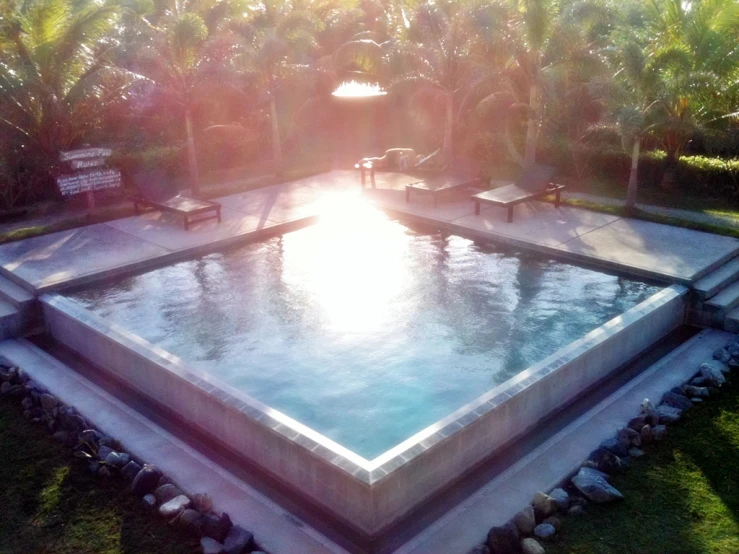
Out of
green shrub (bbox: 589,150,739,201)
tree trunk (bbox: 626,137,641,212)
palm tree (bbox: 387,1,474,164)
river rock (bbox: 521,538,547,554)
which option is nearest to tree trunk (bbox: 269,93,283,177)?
palm tree (bbox: 387,1,474,164)

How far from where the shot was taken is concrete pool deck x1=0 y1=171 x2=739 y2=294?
419 inches

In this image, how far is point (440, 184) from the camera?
14.2 meters

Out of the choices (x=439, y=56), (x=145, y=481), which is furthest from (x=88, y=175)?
(x=145, y=481)

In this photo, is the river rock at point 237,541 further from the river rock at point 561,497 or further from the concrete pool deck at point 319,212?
the concrete pool deck at point 319,212

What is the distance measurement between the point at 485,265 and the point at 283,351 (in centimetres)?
416

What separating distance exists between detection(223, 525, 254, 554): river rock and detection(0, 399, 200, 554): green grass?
293 mm

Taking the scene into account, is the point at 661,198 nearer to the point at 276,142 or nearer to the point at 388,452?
the point at 276,142

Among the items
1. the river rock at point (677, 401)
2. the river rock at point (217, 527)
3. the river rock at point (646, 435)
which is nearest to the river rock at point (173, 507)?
the river rock at point (217, 527)

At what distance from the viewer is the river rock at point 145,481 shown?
625 centimetres

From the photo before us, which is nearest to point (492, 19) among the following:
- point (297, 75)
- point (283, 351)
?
point (297, 75)

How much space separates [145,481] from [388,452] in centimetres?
223

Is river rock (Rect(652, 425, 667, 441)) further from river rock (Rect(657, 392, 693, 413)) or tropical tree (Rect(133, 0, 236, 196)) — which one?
tropical tree (Rect(133, 0, 236, 196))

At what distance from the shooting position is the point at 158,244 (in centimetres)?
1211

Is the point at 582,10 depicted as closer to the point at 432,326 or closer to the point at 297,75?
the point at 297,75
